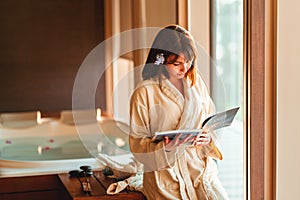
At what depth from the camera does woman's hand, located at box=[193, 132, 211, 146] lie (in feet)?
4.86

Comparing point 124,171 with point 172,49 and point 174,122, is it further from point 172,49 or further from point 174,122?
point 172,49

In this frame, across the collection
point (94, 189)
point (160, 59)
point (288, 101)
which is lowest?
point (94, 189)

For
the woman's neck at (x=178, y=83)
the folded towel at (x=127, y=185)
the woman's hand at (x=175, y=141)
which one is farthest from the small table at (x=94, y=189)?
the woman's neck at (x=178, y=83)

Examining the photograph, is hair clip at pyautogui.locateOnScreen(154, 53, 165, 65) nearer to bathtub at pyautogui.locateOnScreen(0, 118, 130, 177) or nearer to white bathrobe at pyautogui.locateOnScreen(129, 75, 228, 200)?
white bathrobe at pyautogui.locateOnScreen(129, 75, 228, 200)

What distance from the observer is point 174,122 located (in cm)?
151

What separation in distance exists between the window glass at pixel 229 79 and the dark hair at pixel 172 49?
114mm

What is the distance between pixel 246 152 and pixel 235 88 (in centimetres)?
19

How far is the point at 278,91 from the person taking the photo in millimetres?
1431

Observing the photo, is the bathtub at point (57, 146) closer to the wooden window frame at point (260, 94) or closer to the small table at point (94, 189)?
the small table at point (94, 189)

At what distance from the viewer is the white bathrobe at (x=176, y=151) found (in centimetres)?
150

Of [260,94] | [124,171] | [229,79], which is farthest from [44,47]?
[260,94]

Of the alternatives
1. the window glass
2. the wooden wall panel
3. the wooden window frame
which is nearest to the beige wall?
the wooden window frame

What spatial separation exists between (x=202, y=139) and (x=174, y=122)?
90mm

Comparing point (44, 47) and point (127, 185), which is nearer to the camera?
point (127, 185)
